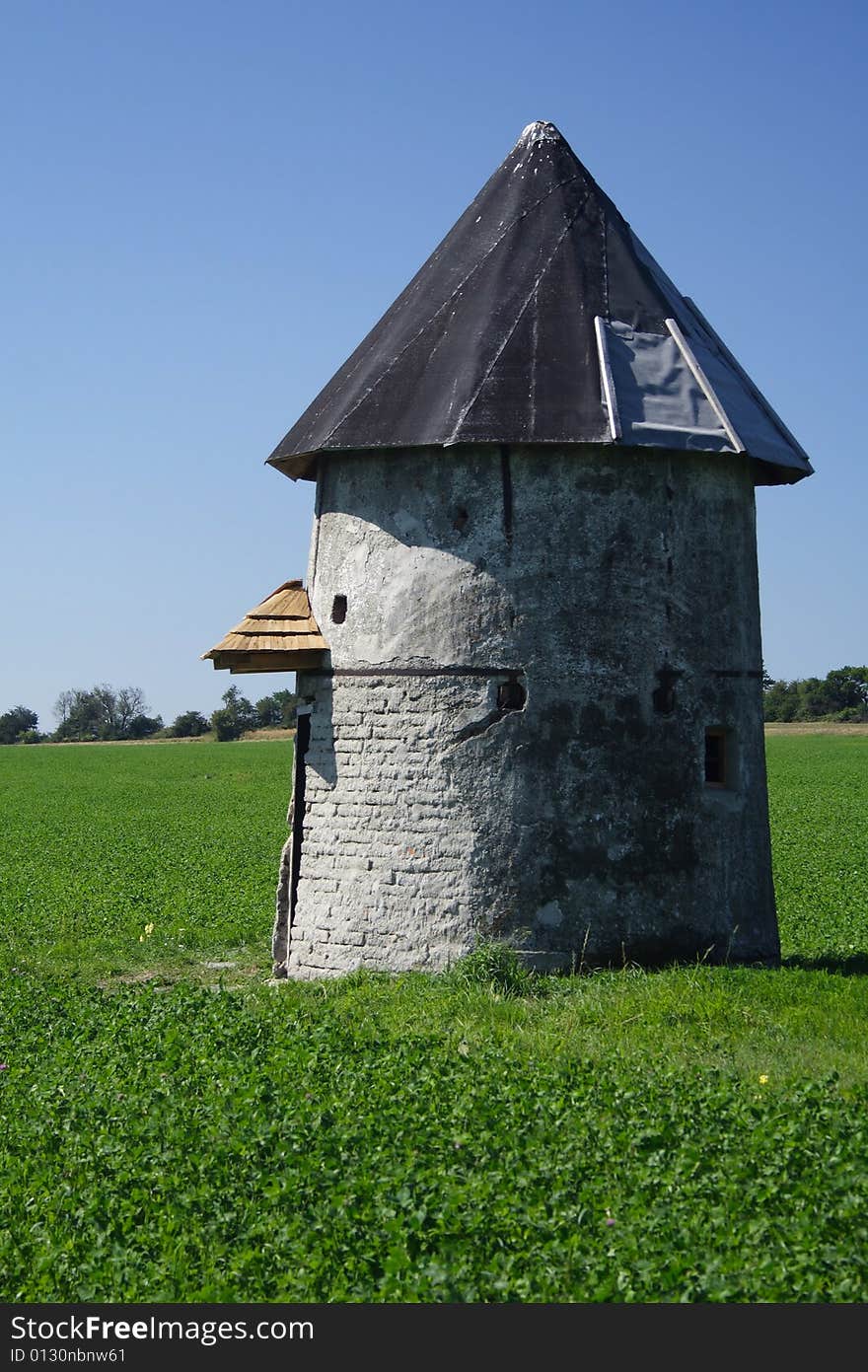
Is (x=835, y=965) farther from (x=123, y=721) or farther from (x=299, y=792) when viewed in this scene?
(x=123, y=721)

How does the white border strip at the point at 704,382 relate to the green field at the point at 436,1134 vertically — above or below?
above

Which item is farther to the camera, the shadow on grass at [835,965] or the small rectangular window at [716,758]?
the small rectangular window at [716,758]

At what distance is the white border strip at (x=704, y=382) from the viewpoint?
1298 cm

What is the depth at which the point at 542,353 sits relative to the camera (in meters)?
13.2

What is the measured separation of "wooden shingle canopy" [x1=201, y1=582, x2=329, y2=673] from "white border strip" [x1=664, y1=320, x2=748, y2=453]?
4.12 meters

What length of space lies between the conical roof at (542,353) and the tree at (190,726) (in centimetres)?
7301

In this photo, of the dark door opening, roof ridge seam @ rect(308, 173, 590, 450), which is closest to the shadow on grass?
the dark door opening

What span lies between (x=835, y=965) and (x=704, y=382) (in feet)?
18.1

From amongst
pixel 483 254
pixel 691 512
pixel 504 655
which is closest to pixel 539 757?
pixel 504 655

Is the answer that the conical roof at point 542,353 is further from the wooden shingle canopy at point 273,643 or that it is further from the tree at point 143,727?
the tree at point 143,727

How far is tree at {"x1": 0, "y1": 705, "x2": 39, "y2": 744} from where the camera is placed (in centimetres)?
9625

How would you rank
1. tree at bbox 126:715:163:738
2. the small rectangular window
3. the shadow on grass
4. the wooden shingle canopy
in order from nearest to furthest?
the shadow on grass, the small rectangular window, the wooden shingle canopy, tree at bbox 126:715:163:738

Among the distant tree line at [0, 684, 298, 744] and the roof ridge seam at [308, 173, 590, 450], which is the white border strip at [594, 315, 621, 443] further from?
the distant tree line at [0, 684, 298, 744]

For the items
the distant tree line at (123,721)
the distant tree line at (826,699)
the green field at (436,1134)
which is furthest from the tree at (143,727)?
the green field at (436,1134)
